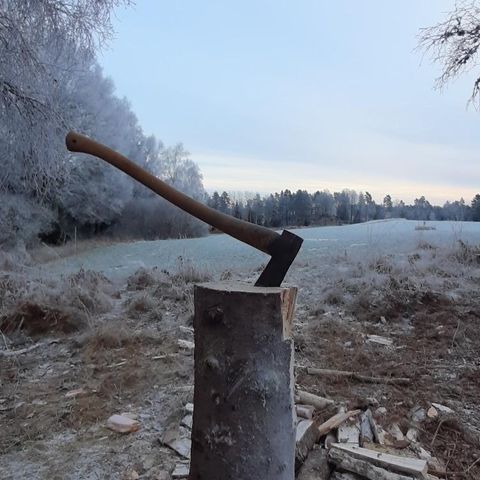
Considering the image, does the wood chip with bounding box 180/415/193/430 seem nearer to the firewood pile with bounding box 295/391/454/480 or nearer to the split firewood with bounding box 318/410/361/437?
the firewood pile with bounding box 295/391/454/480

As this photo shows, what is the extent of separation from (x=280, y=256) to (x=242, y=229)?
6.5 inches

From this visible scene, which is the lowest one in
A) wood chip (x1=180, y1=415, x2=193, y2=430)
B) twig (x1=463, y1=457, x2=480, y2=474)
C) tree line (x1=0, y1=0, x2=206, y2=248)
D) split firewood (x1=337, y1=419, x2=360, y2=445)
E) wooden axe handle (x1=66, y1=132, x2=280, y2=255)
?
twig (x1=463, y1=457, x2=480, y2=474)

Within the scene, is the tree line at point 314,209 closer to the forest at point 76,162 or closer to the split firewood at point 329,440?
the forest at point 76,162

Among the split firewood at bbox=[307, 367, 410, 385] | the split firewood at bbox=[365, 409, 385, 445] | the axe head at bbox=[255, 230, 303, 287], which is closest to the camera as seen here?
Result: the axe head at bbox=[255, 230, 303, 287]

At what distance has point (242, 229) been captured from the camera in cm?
159

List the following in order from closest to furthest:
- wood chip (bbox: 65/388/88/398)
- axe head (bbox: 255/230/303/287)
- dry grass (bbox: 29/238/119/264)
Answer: axe head (bbox: 255/230/303/287)
wood chip (bbox: 65/388/88/398)
dry grass (bbox: 29/238/119/264)

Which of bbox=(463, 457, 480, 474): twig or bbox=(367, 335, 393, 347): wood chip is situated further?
bbox=(367, 335, 393, 347): wood chip

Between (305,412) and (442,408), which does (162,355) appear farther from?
(442,408)

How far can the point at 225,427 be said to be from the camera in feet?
4.66

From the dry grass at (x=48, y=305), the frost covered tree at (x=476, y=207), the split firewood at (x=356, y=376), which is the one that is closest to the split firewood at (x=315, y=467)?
the split firewood at (x=356, y=376)

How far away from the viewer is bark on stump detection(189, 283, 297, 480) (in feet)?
4.63

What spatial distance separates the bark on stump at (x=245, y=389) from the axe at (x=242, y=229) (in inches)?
5.3

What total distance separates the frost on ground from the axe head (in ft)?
4.27

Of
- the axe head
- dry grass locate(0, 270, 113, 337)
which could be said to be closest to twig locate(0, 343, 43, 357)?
dry grass locate(0, 270, 113, 337)
